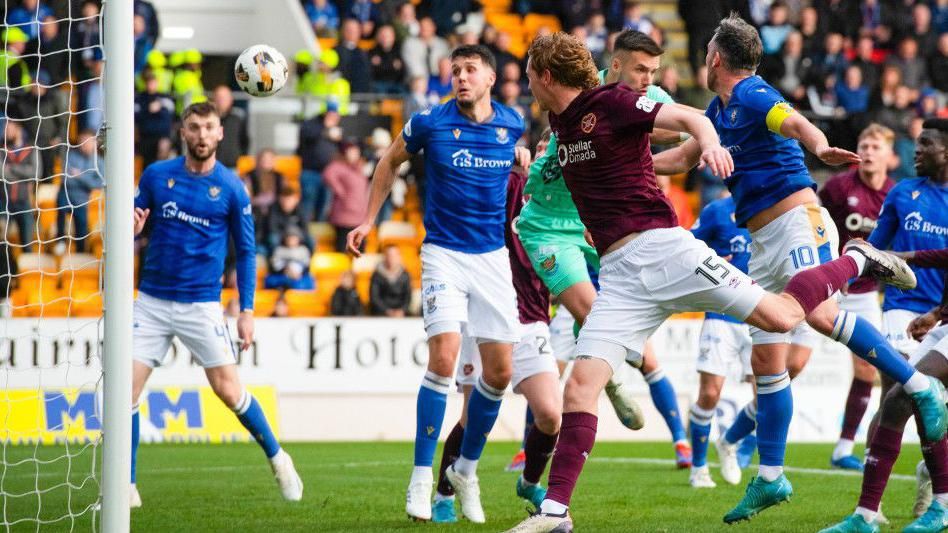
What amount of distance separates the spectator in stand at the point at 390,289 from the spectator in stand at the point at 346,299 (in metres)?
0.20

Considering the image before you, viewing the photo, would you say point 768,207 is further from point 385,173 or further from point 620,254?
point 385,173

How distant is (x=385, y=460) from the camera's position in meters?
12.7

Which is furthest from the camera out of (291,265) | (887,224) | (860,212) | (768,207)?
(291,265)

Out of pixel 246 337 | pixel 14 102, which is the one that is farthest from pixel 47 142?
pixel 246 337

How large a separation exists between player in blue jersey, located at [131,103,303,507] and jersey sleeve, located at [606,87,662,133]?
3730 millimetres

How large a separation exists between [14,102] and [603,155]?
541 inches

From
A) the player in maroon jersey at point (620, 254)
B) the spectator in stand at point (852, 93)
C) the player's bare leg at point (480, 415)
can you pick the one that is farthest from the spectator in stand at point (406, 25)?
the player in maroon jersey at point (620, 254)

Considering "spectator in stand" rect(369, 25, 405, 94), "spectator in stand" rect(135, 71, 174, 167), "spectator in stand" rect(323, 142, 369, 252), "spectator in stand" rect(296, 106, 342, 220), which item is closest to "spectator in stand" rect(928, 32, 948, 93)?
"spectator in stand" rect(369, 25, 405, 94)

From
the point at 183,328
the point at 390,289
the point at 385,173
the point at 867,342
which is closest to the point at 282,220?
the point at 390,289

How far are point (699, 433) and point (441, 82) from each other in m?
11.3

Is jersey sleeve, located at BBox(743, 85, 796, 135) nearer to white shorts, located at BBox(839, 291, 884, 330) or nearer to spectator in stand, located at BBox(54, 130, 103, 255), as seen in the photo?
white shorts, located at BBox(839, 291, 884, 330)

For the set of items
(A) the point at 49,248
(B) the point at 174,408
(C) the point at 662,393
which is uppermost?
(A) the point at 49,248

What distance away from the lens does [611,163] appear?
615cm

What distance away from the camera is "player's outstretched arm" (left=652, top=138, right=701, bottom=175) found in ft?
22.9
